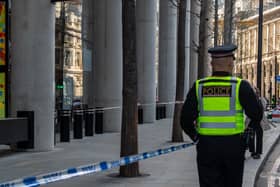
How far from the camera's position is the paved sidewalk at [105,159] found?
9414mm

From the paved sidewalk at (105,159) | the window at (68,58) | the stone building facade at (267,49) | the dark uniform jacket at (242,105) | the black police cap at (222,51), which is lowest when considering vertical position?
the paved sidewalk at (105,159)

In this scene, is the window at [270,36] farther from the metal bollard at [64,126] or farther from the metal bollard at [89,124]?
the metal bollard at [64,126]

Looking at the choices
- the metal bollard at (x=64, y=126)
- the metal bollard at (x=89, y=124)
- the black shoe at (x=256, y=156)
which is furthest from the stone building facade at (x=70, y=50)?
the black shoe at (x=256, y=156)

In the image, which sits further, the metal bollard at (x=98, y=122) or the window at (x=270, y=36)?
the window at (x=270, y=36)

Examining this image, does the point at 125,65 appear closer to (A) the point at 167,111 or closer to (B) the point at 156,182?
(B) the point at 156,182

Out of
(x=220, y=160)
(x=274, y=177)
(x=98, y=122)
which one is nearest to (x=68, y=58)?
(x=98, y=122)

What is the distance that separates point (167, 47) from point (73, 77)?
9.04 m

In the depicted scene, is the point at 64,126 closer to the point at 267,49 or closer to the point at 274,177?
the point at 274,177

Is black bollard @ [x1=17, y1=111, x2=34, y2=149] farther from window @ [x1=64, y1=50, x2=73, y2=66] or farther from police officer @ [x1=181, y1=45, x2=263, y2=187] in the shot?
window @ [x1=64, y1=50, x2=73, y2=66]

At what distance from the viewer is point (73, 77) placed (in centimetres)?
2420

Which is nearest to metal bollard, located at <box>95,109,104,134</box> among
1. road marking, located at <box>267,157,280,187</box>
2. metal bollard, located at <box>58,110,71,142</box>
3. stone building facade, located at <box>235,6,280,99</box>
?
metal bollard, located at <box>58,110,71,142</box>

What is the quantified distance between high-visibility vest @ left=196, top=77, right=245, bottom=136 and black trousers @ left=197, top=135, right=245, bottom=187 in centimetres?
9

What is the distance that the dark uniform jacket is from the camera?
5.57m

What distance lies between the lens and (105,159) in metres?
12.5
